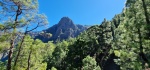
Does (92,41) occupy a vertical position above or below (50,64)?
above

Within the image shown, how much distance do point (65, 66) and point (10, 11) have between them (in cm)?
4459

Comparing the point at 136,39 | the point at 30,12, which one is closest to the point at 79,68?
the point at 136,39

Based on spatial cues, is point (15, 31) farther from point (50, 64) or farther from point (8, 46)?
point (50, 64)

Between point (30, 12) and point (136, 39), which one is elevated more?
point (30, 12)

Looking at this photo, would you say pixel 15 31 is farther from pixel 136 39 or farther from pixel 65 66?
pixel 65 66

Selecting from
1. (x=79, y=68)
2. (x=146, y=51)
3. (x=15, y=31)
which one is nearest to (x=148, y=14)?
(x=146, y=51)

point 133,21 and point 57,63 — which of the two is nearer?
point 133,21

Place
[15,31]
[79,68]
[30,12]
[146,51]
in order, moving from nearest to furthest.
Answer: [15,31]
[30,12]
[146,51]
[79,68]

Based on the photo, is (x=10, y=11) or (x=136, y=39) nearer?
(x=10, y=11)

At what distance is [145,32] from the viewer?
1772 cm

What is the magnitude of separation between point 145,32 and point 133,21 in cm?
143

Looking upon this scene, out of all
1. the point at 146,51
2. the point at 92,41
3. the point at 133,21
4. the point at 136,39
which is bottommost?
the point at 146,51

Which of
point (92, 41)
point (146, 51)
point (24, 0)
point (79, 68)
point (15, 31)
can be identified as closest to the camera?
point (15, 31)

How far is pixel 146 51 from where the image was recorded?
17.6 meters
